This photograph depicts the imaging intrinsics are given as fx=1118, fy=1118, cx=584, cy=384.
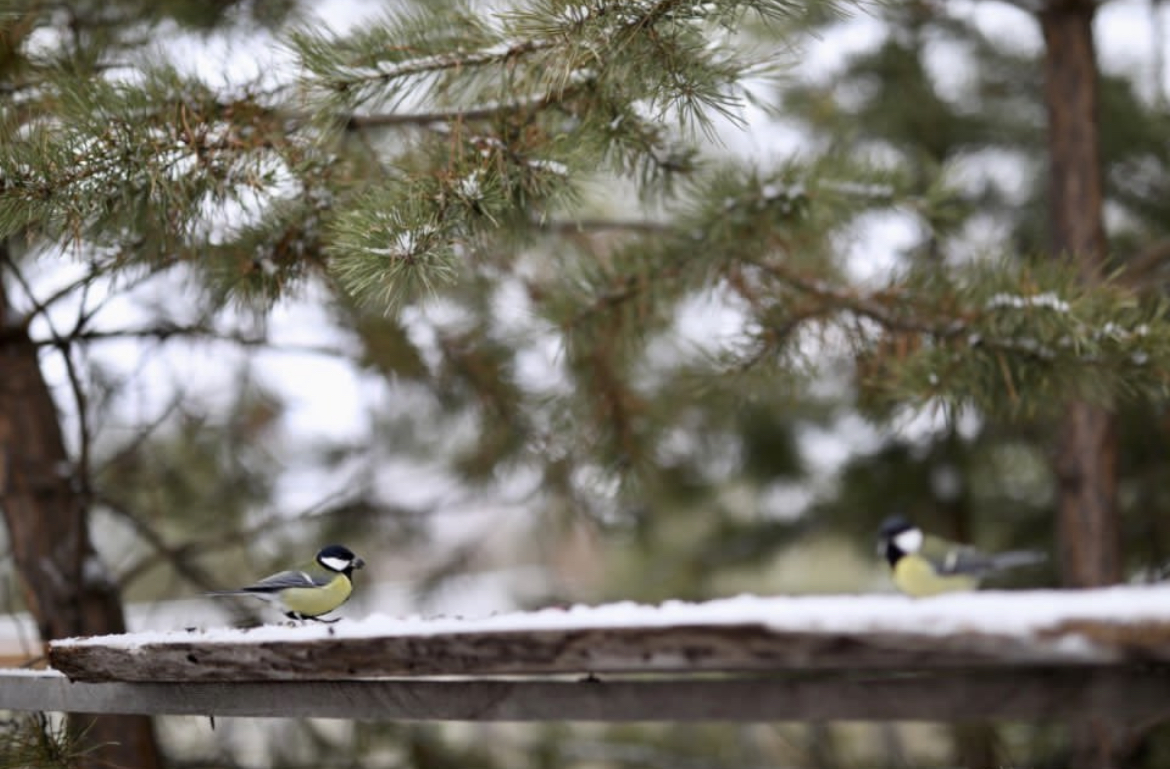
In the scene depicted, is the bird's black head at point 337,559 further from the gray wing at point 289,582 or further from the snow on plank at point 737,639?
the snow on plank at point 737,639

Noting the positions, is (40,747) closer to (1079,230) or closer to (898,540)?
(898,540)

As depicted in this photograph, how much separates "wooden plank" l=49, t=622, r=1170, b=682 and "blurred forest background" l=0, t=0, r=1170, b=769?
1.82 feet

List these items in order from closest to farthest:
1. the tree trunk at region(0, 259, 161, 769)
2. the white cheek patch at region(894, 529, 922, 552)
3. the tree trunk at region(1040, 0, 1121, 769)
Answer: the white cheek patch at region(894, 529, 922, 552) → the tree trunk at region(0, 259, 161, 769) → the tree trunk at region(1040, 0, 1121, 769)

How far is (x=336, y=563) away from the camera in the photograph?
6.01 ft

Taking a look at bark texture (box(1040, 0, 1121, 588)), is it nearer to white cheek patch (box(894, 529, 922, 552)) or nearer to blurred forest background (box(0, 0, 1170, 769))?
blurred forest background (box(0, 0, 1170, 769))

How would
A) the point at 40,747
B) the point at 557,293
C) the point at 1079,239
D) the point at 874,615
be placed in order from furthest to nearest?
the point at 1079,239, the point at 557,293, the point at 40,747, the point at 874,615

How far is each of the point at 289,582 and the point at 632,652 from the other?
71cm

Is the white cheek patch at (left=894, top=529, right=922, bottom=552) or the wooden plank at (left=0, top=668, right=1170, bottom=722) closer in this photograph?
the wooden plank at (left=0, top=668, right=1170, bottom=722)

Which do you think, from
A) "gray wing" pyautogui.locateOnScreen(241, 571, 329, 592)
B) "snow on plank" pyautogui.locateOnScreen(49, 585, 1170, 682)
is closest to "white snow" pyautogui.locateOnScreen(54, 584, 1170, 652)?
"snow on plank" pyautogui.locateOnScreen(49, 585, 1170, 682)

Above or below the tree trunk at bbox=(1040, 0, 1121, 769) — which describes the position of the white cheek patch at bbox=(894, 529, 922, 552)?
below

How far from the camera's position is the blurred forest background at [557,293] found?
188cm

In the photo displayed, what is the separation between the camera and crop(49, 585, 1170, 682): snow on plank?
1.13 meters

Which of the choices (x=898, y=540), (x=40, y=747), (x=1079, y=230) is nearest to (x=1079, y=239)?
(x=1079, y=230)

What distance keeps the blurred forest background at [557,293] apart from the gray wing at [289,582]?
0.46 m
